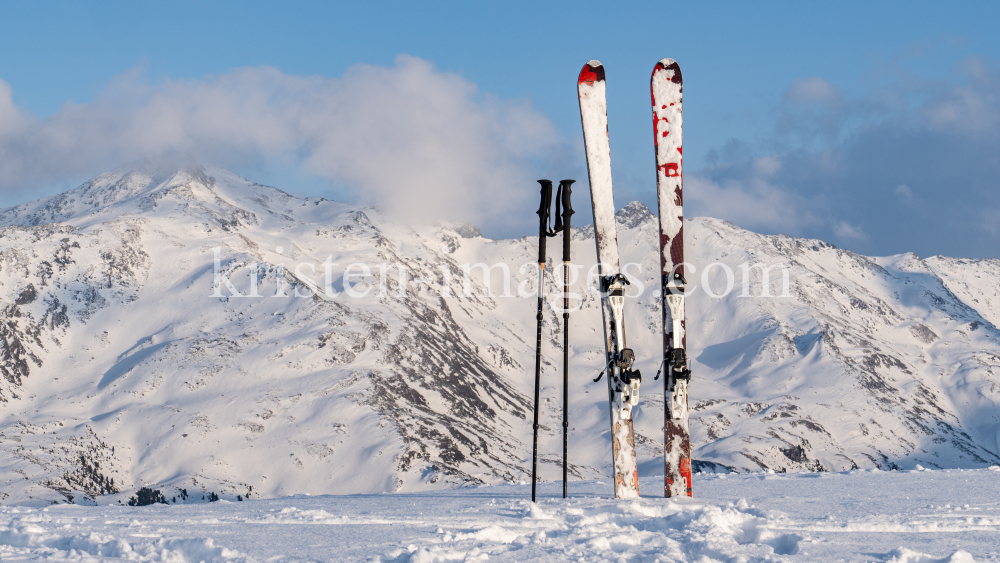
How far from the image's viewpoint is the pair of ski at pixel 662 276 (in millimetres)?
15005

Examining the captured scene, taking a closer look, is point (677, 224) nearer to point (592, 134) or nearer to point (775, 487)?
point (592, 134)

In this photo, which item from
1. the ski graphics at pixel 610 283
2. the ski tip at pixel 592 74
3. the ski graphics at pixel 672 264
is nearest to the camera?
the ski graphics at pixel 610 283

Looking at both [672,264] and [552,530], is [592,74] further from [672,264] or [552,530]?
[552,530]

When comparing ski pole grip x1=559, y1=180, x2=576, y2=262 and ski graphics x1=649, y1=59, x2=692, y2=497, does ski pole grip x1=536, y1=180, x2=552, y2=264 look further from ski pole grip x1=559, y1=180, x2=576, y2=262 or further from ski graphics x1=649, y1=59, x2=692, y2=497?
ski graphics x1=649, y1=59, x2=692, y2=497

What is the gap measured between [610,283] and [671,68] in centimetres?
542

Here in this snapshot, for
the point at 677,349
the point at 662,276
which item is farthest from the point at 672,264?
the point at 677,349

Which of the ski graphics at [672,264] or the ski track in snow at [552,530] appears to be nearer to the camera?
the ski track in snow at [552,530]

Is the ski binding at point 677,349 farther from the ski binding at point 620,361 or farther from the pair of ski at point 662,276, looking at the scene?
the ski binding at point 620,361

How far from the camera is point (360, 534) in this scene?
10664 mm

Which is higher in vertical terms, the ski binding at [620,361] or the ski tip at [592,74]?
the ski tip at [592,74]

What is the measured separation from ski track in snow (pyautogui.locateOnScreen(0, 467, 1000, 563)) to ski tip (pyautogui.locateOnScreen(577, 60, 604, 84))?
29.7 ft

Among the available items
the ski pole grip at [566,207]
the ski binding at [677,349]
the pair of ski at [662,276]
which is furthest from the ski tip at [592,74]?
the ski binding at [677,349]

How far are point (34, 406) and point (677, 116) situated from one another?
222805 mm

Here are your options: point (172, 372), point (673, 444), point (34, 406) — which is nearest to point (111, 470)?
point (172, 372)
